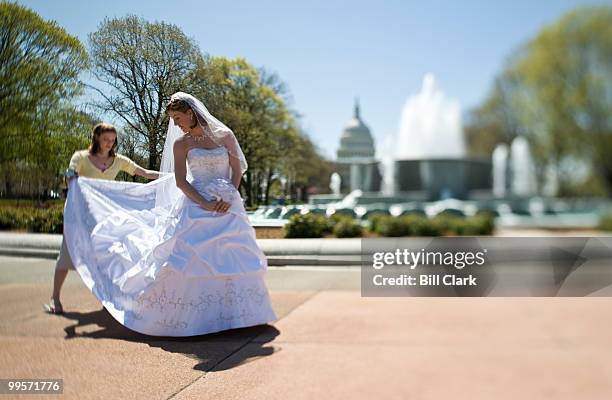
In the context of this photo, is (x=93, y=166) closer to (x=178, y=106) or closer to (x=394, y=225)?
(x=178, y=106)

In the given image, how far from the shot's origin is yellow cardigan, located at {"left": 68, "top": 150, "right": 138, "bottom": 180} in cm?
242

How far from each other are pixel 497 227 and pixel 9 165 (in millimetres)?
2320

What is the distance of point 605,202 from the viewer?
6.89ft

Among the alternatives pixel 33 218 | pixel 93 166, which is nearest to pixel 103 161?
pixel 93 166

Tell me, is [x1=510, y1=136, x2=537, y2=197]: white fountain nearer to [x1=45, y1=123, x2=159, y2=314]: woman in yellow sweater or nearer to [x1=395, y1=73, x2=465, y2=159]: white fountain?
[x1=395, y1=73, x2=465, y2=159]: white fountain

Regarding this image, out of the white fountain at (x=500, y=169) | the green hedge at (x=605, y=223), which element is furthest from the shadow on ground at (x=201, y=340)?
the green hedge at (x=605, y=223)

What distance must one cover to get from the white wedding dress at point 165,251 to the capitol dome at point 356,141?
0.75 meters

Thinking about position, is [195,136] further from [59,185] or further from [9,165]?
[9,165]

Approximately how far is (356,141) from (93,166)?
5.06ft

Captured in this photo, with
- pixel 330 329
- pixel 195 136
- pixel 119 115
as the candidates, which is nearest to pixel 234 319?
pixel 330 329

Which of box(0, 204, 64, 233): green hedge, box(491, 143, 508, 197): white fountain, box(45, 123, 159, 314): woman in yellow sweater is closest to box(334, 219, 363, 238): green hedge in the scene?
box(491, 143, 508, 197): white fountain

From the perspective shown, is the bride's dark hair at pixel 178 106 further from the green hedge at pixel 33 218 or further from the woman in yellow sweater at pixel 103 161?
the green hedge at pixel 33 218

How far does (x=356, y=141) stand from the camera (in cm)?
313

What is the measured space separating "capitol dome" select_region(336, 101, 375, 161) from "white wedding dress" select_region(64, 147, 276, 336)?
0.75 m
